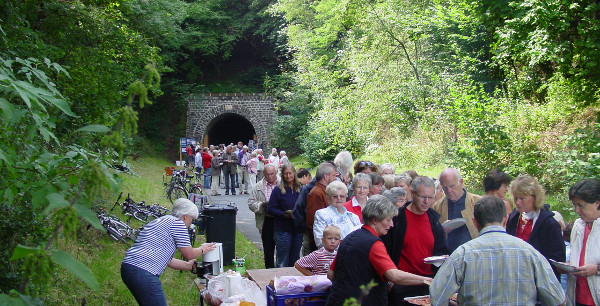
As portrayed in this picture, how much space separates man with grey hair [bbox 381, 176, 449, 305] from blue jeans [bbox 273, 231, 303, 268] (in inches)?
97.4

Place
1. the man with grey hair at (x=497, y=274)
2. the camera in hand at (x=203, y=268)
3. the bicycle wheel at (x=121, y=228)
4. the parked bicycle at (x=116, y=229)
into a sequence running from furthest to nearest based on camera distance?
the bicycle wheel at (x=121, y=228) < the parked bicycle at (x=116, y=229) < the camera in hand at (x=203, y=268) < the man with grey hair at (x=497, y=274)

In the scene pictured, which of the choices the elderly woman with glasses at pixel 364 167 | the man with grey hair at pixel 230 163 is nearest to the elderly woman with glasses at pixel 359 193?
the elderly woman with glasses at pixel 364 167

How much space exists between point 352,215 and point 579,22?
31.2ft

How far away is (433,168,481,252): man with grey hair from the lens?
5355 mm

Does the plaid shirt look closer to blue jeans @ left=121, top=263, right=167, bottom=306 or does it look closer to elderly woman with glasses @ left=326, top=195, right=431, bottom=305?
elderly woman with glasses @ left=326, top=195, right=431, bottom=305

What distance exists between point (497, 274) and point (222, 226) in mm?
5965

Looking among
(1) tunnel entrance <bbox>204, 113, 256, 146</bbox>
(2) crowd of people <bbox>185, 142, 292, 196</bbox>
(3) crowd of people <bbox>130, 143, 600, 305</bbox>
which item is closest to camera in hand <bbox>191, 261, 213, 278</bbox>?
A: (3) crowd of people <bbox>130, 143, 600, 305</bbox>

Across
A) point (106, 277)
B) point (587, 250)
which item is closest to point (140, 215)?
point (106, 277)

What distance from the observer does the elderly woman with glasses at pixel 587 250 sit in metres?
4.00

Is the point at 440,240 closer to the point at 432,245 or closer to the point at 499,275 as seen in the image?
the point at 432,245

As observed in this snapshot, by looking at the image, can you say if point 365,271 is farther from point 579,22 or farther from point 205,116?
point 205,116

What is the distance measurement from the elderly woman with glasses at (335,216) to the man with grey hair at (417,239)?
836 millimetres

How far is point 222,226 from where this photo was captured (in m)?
8.62

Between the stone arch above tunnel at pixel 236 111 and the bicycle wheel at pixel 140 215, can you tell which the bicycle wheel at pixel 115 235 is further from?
the stone arch above tunnel at pixel 236 111
